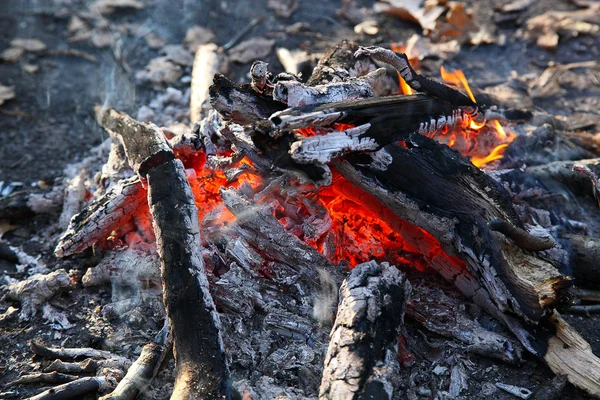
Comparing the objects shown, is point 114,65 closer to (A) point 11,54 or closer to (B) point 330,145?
(A) point 11,54

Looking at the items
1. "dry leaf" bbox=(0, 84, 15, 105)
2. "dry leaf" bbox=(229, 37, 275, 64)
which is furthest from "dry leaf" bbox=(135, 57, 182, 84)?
"dry leaf" bbox=(0, 84, 15, 105)

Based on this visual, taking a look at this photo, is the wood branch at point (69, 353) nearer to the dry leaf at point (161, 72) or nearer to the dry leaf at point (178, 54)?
the dry leaf at point (161, 72)

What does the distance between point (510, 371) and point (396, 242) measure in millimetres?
1160

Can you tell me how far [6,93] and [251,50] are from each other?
2890 millimetres

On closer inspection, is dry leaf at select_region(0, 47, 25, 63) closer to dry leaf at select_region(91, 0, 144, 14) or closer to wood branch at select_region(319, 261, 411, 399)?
dry leaf at select_region(91, 0, 144, 14)

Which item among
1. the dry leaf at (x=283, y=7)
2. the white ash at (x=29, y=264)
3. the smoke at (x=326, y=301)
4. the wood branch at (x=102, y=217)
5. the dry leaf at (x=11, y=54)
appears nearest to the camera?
the smoke at (x=326, y=301)

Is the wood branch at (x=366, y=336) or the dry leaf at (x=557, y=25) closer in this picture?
the wood branch at (x=366, y=336)

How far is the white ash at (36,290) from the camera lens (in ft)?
13.0

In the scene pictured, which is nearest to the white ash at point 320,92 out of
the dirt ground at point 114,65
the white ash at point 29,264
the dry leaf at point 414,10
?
the dirt ground at point 114,65

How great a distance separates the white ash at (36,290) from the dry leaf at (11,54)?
3.96 m

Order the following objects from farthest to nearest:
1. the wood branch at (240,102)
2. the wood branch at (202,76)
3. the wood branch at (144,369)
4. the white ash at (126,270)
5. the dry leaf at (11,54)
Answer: the dry leaf at (11,54) → the wood branch at (202,76) → the white ash at (126,270) → the wood branch at (240,102) → the wood branch at (144,369)

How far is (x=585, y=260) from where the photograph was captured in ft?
12.8

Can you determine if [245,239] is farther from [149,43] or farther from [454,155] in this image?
[149,43]

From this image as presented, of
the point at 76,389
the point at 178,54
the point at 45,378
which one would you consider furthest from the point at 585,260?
the point at 178,54
